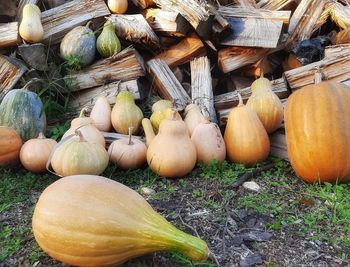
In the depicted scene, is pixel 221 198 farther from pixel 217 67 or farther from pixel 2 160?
pixel 217 67

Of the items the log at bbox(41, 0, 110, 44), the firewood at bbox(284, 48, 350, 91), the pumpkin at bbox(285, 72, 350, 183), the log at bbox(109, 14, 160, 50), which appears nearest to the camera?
the pumpkin at bbox(285, 72, 350, 183)

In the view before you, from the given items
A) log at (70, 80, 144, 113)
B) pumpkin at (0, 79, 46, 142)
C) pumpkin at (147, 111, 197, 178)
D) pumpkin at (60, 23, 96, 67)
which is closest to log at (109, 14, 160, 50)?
pumpkin at (60, 23, 96, 67)

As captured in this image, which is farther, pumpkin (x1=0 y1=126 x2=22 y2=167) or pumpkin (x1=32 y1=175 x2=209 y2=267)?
pumpkin (x1=0 y1=126 x2=22 y2=167)

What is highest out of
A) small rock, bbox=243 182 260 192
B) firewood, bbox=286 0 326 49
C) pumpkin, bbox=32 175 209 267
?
firewood, bbox=286 0 326 49

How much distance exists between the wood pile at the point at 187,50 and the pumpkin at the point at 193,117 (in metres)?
0.14

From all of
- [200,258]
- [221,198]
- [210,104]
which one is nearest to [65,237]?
[200,258]

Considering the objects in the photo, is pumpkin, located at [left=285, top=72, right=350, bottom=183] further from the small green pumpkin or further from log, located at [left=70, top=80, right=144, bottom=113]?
the small green pumpkin

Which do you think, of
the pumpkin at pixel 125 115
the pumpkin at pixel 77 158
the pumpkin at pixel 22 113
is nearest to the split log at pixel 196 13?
the pumpkin at pixel 125 115

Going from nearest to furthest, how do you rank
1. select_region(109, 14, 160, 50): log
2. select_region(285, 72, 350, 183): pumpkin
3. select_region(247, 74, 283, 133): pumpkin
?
select_region(285, 72, 350, 183): pumpkin, select_region(247, 74, 283, 133): pumpkin, select_region(109, 14, 160, 50): log

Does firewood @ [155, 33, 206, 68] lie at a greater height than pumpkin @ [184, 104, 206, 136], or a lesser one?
greater

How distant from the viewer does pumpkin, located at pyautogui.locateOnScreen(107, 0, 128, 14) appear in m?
3.97

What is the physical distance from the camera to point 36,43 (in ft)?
12.4

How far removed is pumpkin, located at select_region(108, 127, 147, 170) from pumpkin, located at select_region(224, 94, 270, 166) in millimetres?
606

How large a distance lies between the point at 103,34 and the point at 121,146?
1.22 meters
